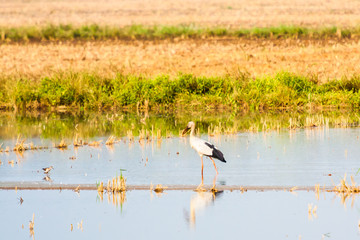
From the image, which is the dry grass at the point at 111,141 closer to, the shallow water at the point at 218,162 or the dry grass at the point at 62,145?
the shallow water at the point at 218,162

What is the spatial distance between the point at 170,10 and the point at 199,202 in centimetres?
7985

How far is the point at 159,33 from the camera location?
4831 centimetres

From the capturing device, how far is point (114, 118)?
1828 centimetres

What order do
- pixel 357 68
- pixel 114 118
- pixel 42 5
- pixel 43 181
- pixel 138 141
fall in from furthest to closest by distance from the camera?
pixel 42 5, pixel 357 68, pixel 114 118, pixel 138 141, pixel 43 181

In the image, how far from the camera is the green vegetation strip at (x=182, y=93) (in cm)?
1961

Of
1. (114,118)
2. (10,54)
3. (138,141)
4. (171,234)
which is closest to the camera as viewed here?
(171,234)

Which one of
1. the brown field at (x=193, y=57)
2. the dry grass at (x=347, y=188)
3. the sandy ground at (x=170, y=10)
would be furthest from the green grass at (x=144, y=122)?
the sandy ground at (x=170, y=10)

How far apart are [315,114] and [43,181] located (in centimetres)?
927

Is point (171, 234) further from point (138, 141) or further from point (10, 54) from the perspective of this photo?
point (10, 54)

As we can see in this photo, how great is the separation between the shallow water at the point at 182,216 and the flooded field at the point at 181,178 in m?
0.01

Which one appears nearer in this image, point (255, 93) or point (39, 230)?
point (39, 230)

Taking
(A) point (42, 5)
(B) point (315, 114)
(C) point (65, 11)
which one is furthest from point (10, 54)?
(A) point (42, 5)

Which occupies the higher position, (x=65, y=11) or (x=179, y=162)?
(x=65, y=11)

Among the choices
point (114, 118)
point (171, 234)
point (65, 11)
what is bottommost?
point (171, 234)
